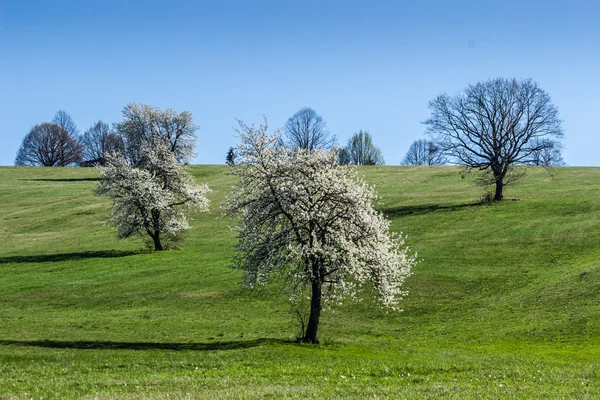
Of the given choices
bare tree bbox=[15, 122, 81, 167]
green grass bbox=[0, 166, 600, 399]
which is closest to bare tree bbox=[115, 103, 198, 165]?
green grass bbox=[0, 166, 600, 399]

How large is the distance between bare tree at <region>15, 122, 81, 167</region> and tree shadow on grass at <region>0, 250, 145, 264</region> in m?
113

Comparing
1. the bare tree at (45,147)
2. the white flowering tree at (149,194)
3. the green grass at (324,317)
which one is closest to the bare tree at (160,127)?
the green grass at (324,317)

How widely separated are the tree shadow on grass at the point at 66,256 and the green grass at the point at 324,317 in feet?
0.69

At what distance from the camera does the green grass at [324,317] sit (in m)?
22.2

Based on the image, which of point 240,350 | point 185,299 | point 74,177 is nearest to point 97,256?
point 185,299

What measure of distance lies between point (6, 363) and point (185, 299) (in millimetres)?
22991

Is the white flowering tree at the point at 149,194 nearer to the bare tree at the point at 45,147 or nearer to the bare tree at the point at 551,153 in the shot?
the bare tree at the point at 551,153

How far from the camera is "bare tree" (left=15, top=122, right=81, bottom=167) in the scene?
570ft

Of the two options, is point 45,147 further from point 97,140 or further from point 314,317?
point 314,317

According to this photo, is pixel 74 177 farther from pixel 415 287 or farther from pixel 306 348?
pixel 306 348

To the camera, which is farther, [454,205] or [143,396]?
[454,205]

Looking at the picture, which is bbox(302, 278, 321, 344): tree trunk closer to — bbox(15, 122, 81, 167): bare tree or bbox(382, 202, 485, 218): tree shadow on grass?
bbox(382, 202, 485, 218): tree shadow on grass

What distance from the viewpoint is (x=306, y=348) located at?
33.0 meters

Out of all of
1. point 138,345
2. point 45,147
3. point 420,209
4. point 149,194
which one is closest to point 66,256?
point 149,194
